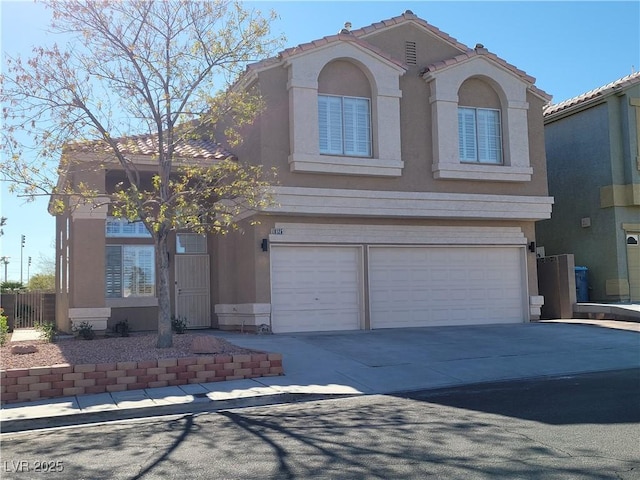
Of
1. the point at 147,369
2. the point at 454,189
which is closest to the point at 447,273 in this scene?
the point at 454,189

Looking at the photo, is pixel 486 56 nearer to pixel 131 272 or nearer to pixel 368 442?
pixel 131 272

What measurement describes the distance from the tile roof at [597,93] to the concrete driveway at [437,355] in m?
7.68

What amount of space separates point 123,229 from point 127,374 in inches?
327

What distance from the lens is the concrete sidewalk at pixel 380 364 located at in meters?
8.95

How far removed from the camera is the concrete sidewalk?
8.95m

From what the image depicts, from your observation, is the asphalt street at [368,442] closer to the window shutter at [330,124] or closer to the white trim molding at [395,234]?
the white trim molding at [395,234]

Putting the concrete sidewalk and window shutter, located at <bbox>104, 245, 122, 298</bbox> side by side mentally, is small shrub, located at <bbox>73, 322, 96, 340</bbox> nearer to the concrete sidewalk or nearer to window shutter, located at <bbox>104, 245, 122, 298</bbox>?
window shutter, located at <bbox>104, 245, 122, 298</bbox>

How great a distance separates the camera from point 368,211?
54.1 ft

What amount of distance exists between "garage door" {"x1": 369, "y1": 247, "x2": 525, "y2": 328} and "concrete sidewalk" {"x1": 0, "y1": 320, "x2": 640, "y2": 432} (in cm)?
77

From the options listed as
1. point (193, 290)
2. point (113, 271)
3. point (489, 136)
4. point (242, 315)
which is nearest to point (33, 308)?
point (113, 271)

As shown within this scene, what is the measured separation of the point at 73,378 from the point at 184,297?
831 cm

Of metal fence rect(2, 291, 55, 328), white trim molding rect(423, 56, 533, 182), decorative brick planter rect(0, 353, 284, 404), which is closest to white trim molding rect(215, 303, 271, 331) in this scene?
decorative brick planter rect(0, 353, 284, 404)

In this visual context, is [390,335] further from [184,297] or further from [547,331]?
[184,297]

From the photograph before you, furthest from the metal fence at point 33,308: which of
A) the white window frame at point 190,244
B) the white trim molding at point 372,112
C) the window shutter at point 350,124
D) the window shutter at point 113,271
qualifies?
the window shutter at point 350,124
